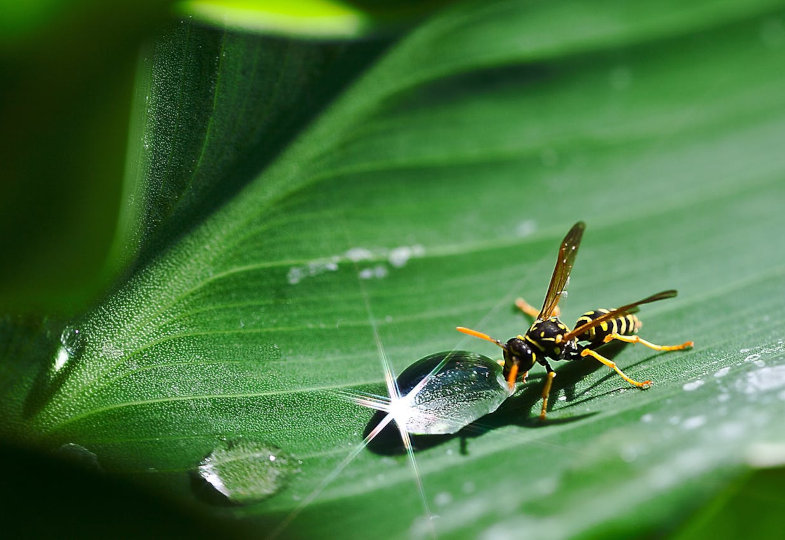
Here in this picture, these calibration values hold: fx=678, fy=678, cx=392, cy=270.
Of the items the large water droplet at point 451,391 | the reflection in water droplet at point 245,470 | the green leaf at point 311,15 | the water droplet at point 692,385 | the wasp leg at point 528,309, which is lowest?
the water droplet at point 692,385

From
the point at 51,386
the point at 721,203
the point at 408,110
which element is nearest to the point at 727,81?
the point at 721,203

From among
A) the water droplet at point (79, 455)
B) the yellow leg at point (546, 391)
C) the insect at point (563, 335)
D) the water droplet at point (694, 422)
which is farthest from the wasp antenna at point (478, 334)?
the water droplet at point (79, 455)

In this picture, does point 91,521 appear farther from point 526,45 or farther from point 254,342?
point 526,45

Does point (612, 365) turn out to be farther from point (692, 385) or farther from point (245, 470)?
point (245, 470)

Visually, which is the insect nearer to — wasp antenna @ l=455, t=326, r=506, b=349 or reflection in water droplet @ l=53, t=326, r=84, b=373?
wasp antenna @ l=455, t=326, r=506, b=349

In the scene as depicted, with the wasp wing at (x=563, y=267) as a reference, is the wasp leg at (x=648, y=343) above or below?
below

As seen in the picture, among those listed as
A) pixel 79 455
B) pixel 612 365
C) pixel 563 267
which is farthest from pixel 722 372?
pixel 79 455

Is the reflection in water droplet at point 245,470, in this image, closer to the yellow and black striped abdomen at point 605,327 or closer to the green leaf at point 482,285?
the green leaf at point 482,285

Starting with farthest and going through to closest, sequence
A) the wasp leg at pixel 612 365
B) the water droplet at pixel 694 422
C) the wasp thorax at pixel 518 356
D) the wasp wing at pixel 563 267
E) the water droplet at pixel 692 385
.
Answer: the wasp wing at pixel 563 267 < the wasp thorax at pixel 518 356 < the wasp leg at pixel 612 365 < the water droplet at pixel 692 385 < the water droplet at pixel 694 422
